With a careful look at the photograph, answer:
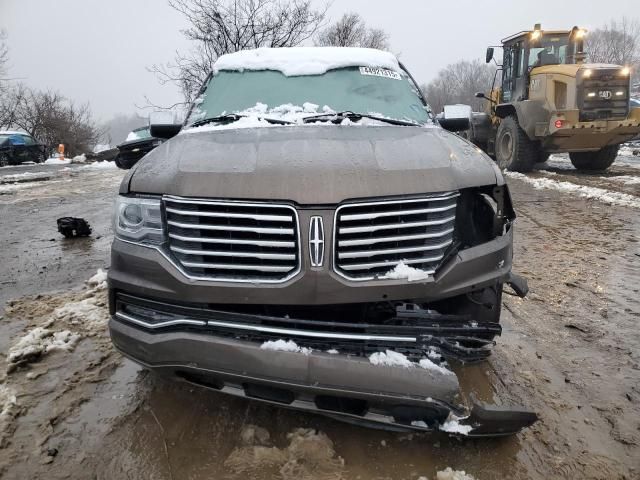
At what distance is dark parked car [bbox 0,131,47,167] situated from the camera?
67.4 feet

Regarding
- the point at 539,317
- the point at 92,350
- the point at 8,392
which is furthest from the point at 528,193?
the point at 8,392

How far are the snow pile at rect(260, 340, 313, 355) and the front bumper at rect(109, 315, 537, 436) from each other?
16 millimetres

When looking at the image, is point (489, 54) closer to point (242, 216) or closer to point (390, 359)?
point (242, 216)

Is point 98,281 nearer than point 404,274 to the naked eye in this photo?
No

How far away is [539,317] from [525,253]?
1.67 m

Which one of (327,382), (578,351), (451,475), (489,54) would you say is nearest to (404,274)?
(327,382)

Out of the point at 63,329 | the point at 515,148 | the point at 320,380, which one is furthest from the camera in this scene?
the point at 515,148

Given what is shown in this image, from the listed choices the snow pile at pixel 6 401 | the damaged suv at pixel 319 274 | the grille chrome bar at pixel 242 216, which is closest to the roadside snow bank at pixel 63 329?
the snow pile at pixel 6 401

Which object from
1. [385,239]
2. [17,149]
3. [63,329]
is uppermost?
[385,239]

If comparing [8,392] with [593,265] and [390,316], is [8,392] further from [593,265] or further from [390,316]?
[593,265]

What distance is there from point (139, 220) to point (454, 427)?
1711 millimetres

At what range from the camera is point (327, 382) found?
1.75 meters

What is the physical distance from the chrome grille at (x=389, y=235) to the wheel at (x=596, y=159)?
1124 centimetres

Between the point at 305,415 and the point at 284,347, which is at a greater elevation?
the point at 284,347
